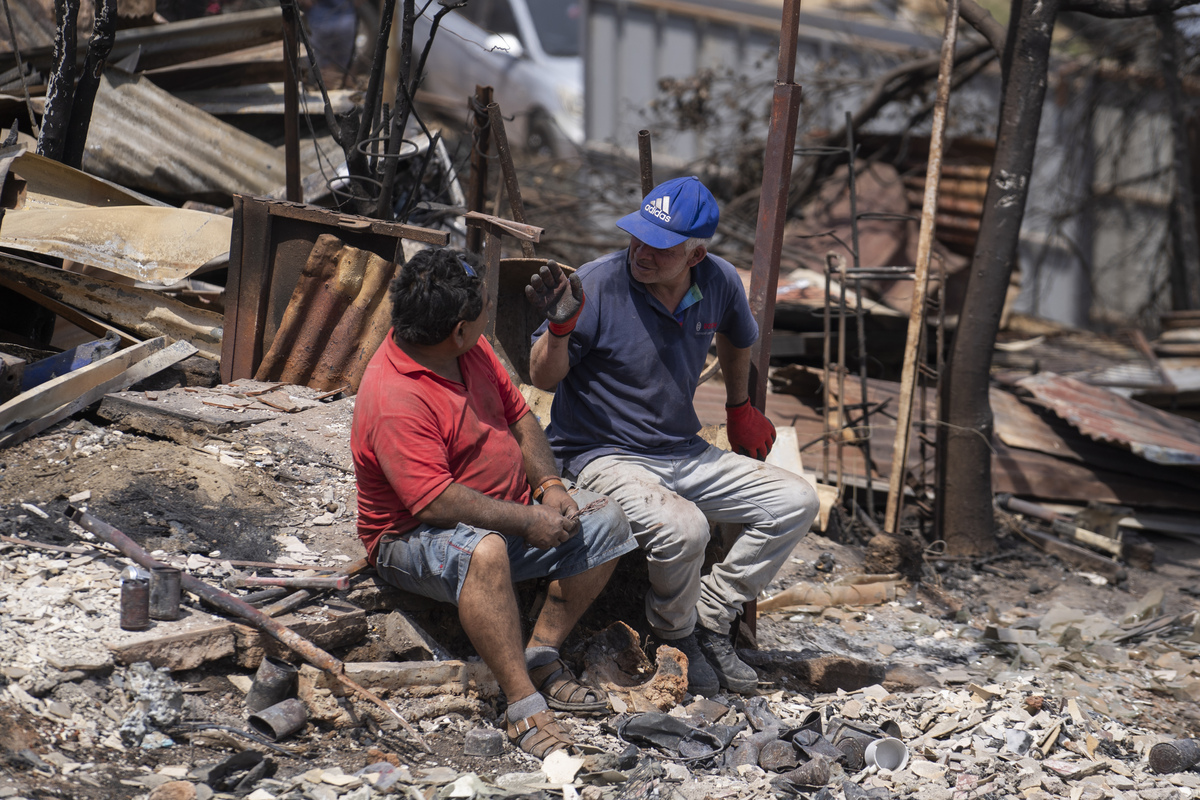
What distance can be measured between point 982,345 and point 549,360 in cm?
400

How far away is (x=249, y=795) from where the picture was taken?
265 cm

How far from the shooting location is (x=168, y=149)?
6527mm

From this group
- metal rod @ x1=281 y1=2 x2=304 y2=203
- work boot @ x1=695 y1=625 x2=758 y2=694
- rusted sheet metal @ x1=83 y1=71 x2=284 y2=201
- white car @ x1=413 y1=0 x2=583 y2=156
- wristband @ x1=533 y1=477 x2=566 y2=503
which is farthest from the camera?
white car @ x1=413 y1=0 x2=583 y2=156

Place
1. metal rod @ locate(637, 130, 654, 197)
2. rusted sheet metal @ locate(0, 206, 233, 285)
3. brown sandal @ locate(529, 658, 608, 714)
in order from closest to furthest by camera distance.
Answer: brown sandal @ locate(529, 658, 608, 714)
metal rod @ locate(637, 130, 654, 197)
rusted sheet metal @ locate(0, 206, 233, 285)

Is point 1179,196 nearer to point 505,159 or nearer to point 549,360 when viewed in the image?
point 505,159

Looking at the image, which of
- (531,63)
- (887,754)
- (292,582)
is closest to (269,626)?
(292,582)

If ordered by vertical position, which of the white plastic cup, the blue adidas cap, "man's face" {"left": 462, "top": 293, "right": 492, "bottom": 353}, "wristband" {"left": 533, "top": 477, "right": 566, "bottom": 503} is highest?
the blue adidas cap

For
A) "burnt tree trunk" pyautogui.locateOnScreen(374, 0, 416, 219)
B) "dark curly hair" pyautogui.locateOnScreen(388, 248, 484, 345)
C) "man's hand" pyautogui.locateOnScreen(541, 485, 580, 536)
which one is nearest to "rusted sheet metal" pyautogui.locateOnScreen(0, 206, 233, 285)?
"burnt tree trunk" pyautogui.locateOnScreen(374, 0, 416, 219)

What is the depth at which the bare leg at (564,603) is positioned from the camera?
3410 mm

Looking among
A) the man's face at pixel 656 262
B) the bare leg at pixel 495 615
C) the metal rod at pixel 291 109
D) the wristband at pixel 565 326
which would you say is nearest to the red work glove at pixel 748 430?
the man's face at pixel 656 262

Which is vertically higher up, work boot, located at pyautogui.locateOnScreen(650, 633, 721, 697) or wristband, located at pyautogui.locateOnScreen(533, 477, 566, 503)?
wristband, located at pyautogui.locateOnScreen(533, 477, 566, 503)

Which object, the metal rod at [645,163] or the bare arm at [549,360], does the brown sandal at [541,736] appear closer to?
the bare arm at [549,360]

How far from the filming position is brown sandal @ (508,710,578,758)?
313 centimetres

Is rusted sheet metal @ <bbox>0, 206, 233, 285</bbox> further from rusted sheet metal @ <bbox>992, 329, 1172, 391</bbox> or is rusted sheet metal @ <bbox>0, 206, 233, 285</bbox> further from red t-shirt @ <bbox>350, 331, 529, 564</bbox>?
rusted sheet metal @ <bbox>992, 329, 1172, 391</bbox>
